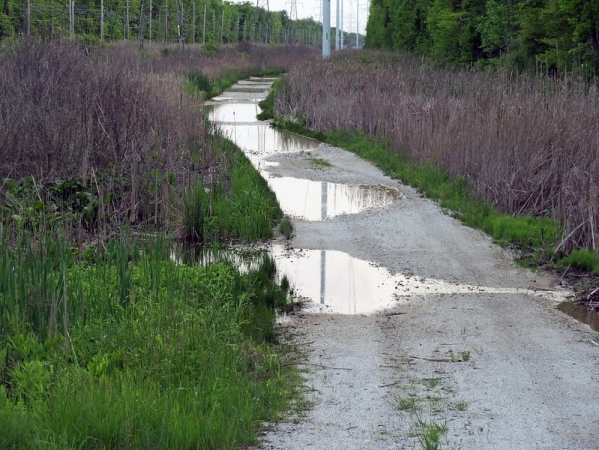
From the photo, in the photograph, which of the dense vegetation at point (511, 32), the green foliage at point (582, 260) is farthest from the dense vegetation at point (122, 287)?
the dense vegetation at point (511, 32)

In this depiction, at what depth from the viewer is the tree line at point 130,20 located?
118 feet

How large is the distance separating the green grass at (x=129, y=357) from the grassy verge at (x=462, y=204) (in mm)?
3564

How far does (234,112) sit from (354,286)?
17.0 metres

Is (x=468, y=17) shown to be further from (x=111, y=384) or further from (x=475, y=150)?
(x=111, y=384)

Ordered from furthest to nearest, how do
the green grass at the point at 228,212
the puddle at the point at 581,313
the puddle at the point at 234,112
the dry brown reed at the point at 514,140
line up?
the puddle at the point at 234,112 → the green grass at the point at 228,212 → the dry brown reed at the point at 514,140 → the puddle at the point at 581,313

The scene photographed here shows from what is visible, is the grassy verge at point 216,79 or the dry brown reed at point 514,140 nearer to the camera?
the dry brown reed at point 514,140

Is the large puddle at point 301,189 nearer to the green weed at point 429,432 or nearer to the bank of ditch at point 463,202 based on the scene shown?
the bank of ditch at point 463,202

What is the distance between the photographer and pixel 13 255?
6.29 m

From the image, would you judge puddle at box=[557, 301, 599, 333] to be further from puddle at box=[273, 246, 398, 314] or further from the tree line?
the tree line

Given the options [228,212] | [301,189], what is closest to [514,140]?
[301,189]

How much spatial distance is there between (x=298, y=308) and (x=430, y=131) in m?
7.80

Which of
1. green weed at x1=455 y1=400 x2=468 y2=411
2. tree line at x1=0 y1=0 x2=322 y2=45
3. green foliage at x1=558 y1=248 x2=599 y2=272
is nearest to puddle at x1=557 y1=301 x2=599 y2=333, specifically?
green foliage at x1=558 y1=248 x2=599 y2=272

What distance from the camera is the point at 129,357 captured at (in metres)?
5.35

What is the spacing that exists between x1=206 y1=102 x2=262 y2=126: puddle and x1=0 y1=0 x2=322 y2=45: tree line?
14.7 feet
